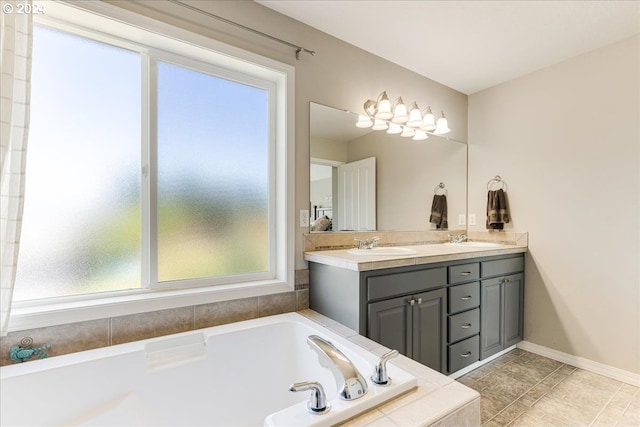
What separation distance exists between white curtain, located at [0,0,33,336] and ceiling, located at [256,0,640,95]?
1208 mm

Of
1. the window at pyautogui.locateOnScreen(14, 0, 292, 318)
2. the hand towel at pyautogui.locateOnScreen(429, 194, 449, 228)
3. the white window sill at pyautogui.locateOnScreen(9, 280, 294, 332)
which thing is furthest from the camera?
the hand towel at pyautogui.locateOnScreen(429, 194, 449, 228)

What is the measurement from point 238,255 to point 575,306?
8.67 feet

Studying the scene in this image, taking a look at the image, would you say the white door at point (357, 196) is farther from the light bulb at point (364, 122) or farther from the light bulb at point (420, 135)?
the light bulb at point (420, 135)

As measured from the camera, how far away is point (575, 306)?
7.88 feet

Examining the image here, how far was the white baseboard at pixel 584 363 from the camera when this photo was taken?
213cm

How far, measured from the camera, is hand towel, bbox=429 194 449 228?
9.57 feet

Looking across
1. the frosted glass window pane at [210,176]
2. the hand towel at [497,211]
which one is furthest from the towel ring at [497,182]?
the frosted glass window pane at [210,176]

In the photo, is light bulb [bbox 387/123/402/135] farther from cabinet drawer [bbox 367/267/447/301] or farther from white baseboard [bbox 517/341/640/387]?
white baseboard [bbox 517/341/640/387]

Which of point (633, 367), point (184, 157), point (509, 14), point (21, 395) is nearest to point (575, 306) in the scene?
point (633, 367)

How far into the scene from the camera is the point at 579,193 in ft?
7.77

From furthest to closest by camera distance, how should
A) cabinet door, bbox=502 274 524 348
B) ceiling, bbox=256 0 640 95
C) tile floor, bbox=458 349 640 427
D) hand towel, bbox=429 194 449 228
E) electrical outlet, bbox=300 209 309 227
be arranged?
hand towel, bbox=429 194 449 228 → cabinet door, bbox=502 274 524 348 → electrical outlet, bbox=300 209 309 227 → ceiling, bbox=256 0 640 95 → tile floor, bbox=458 349 640 427

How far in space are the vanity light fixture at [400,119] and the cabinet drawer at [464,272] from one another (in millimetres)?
1219

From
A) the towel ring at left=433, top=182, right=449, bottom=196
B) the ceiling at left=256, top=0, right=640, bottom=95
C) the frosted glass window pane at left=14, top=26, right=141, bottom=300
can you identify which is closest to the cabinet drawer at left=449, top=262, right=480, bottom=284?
the towel ring at left=433, top=182, right=449, bottom=196

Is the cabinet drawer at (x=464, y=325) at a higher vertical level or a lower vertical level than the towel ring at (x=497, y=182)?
lower
